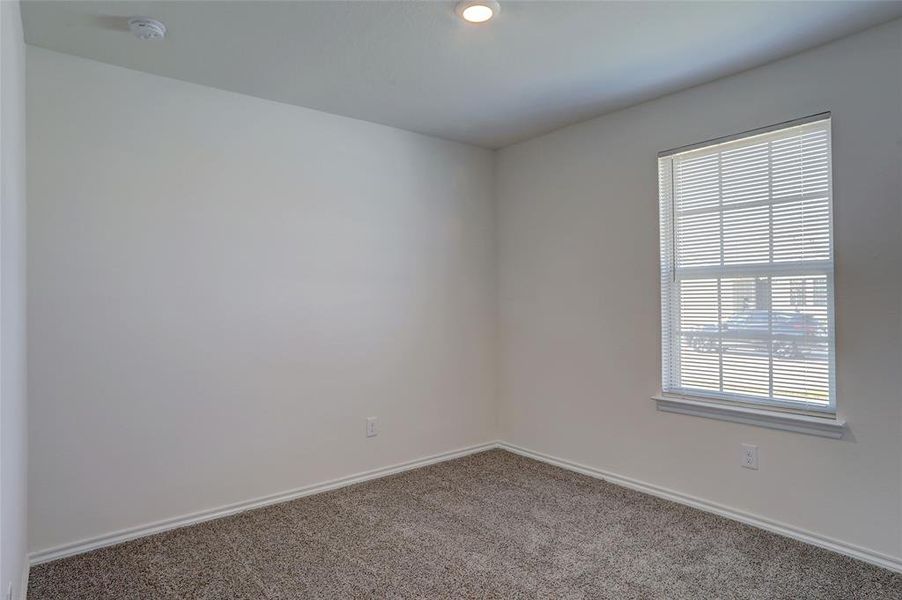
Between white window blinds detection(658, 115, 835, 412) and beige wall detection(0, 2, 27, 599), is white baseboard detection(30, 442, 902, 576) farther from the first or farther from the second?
white window blinds detection(658, 115, 835, 412)

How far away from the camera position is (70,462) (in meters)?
2.65

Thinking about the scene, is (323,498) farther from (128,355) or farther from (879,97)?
(879,97)

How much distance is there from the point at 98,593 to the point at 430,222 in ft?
9.52

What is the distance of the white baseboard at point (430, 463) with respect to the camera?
8.36 ft

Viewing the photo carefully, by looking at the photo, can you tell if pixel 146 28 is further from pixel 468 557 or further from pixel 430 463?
pixel 430 463

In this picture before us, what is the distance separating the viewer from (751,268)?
2.95m

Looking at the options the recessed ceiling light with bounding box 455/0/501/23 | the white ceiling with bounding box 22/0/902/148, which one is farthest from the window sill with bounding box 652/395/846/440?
the recessed ceiling light with bounding box 455/0/501/23

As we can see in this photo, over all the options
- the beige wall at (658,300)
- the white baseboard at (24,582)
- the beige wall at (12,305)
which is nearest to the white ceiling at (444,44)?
the beige wall at (658,300)

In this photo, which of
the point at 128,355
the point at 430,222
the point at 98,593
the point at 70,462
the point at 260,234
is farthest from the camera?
the point at 430,222

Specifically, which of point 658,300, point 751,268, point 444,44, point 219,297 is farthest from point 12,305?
point 751,268

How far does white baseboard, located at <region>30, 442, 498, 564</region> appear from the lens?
2.61 m

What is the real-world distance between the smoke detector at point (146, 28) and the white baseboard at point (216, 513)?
2393mm

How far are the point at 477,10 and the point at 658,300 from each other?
6.57 ft

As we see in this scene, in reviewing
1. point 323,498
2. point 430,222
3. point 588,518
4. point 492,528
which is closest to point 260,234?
point 430,222
